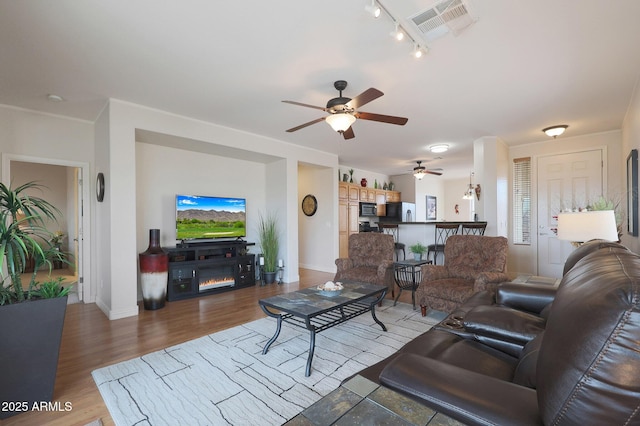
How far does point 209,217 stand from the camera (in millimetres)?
4863

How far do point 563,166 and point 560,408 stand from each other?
6.01 m

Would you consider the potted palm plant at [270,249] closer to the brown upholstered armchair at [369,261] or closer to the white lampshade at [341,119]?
the brown upholstered armchair at [369,261]

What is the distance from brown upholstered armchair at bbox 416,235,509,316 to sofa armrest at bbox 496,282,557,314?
0.76 meters

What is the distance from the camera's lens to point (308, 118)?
4090 millimetres

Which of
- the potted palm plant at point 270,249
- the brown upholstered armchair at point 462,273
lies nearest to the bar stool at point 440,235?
the brown upholstered armchair at point 462,273

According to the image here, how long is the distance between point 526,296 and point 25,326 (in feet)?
10.9

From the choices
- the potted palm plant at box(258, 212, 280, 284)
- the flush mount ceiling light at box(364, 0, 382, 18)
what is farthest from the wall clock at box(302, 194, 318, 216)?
the flush mount ceiling light at box(364, 0, 382, 18)

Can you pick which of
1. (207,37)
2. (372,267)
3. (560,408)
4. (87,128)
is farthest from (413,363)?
(87,128)

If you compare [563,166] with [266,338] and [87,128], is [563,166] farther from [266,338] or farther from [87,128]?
[87,128]

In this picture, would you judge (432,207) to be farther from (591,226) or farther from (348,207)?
(591,226)

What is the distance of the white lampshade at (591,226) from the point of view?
247 cm

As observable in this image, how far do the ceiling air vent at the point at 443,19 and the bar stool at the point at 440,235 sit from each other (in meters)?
3.19

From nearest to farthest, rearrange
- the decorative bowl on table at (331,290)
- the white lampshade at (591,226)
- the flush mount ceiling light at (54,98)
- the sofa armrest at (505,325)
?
the sofa armrest at (505,325)
the white lampshade at (591,226)
the decorative bowl on table at (331,290)
the flush mount ceiling light at (54,98)

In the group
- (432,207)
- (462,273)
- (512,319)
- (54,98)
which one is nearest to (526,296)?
(512,319)
